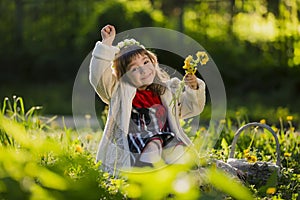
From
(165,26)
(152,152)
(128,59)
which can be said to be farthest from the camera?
(165,26)

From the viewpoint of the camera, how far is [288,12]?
34.4 ft

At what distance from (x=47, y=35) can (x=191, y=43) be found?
8.11ft

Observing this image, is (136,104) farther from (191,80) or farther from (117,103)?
(191,80)

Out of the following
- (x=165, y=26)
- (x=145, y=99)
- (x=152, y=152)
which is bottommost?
(x=165, y=26)

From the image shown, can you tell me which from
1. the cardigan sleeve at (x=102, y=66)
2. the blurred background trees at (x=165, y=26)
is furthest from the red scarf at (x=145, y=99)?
the blurred background trees at (x=165, y=26)

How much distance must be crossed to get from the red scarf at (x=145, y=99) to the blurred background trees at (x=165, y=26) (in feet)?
17.9

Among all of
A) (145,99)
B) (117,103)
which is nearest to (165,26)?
(145,99)

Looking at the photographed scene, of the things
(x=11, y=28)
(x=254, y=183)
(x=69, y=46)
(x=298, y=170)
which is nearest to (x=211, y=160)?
(x=254, y=183)

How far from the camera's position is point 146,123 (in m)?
3.91

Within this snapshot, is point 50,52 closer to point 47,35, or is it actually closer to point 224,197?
point 47,35

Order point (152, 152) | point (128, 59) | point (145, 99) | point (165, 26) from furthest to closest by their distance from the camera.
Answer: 1. point (165, 26)
2. point (145, 99)
3. point (128, 59)
4. point (152, 152)

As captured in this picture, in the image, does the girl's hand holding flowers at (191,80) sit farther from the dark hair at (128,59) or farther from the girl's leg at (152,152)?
the girl's leg at (152,152)

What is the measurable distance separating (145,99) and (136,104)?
0.06 m

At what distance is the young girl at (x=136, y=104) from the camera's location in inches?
148
